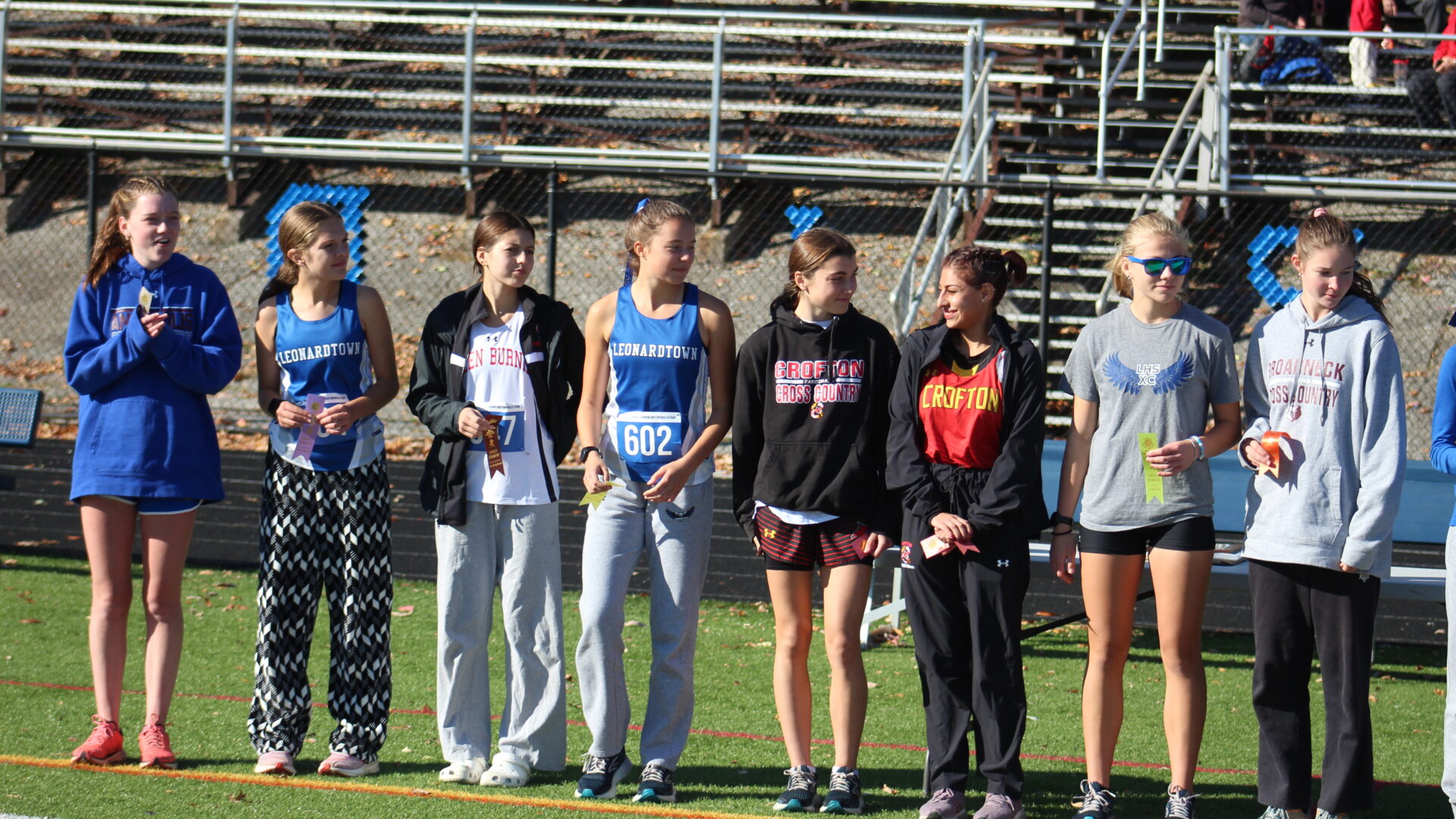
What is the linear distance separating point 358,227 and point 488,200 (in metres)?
3.28

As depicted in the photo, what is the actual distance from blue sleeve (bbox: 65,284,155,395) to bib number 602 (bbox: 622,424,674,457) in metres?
1.60

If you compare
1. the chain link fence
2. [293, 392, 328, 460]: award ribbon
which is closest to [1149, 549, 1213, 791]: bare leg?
[293, 392, 328, 460]: award ribbon

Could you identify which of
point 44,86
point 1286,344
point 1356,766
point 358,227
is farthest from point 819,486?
point 44,86

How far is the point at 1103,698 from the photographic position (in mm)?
4156

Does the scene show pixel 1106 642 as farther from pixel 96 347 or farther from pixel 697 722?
pixel 96 347

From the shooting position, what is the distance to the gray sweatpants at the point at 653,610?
4.40 meters

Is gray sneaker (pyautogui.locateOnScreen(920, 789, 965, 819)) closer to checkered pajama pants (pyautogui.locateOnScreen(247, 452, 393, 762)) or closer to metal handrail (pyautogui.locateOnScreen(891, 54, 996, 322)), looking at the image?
checkered pajama pants (pyautogui.locateOnScreen(247, 452, 393, 762))

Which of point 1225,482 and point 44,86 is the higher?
point 44,86

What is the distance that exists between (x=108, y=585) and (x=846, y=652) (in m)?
Result: 2.47

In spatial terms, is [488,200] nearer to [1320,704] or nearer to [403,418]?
[403,418]

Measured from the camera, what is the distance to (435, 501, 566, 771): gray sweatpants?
4492mm

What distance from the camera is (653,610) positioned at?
4.44 m

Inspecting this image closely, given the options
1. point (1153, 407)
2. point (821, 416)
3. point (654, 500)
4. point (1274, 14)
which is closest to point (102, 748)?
point (654, 500)

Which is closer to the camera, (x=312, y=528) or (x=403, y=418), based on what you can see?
(x=312, y=528)
